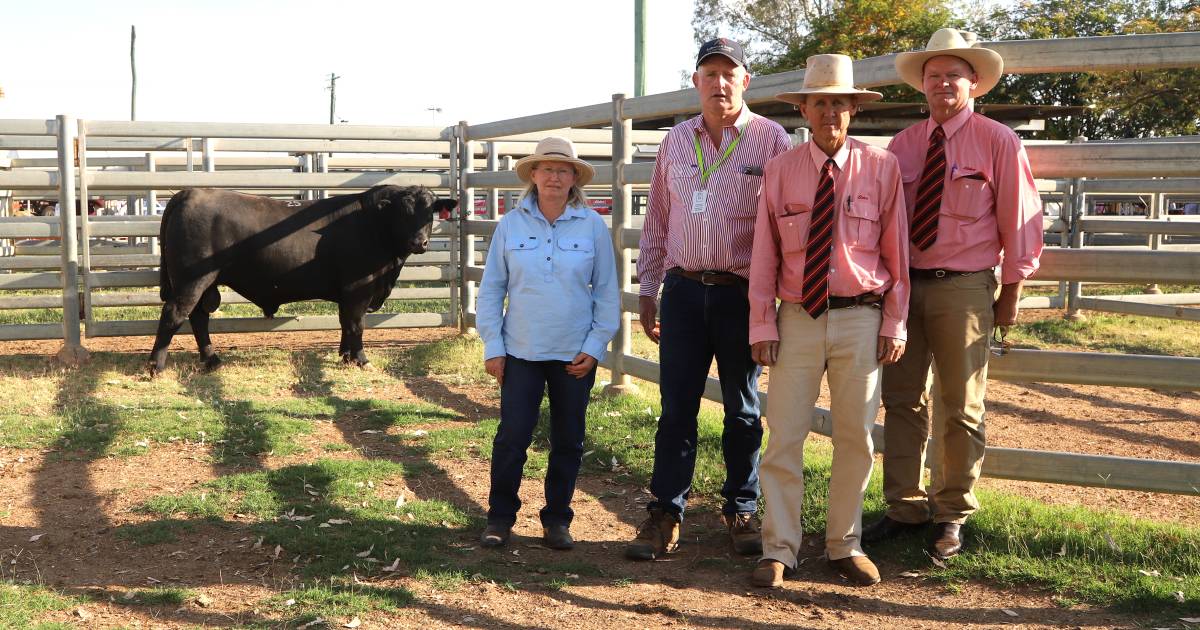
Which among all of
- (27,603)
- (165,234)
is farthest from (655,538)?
(165,234)

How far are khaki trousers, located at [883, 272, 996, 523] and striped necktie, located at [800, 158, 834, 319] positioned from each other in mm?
463

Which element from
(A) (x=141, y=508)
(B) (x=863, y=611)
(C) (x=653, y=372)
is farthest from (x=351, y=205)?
(B) (x=863, y=611)

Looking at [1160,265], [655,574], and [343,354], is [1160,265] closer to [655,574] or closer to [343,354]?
[655,574]

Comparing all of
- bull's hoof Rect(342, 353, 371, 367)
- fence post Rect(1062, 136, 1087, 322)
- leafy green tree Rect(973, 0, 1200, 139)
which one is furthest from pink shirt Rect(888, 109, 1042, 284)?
leafy green tree Rect(973, 0, 1200, 139)

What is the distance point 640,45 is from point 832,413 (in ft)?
36.1

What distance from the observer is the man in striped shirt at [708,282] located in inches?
170

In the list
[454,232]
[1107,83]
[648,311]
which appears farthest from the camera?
[1107,83]

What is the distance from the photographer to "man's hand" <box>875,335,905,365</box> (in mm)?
3930

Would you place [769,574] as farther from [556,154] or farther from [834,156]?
[556,154]

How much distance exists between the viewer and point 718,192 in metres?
4.33

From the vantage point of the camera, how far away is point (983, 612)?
12.7ft

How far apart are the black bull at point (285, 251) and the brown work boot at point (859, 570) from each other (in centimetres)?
589

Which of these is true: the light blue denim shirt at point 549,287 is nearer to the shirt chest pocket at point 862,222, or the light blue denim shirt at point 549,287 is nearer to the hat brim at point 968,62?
the shirt chest pocket at point 862,222

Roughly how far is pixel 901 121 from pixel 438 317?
12213mm
